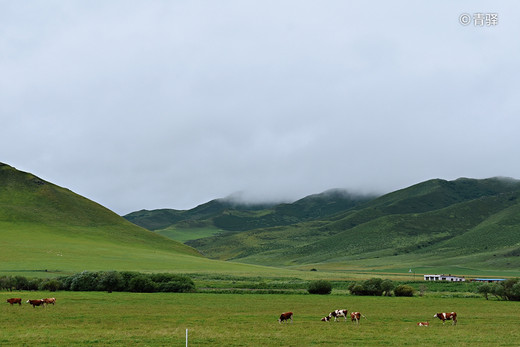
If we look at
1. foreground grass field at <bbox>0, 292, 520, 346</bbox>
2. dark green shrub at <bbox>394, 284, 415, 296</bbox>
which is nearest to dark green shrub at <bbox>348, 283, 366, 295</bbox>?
dark green shrub at <bbox>394, 284, 415, 296</bbox>

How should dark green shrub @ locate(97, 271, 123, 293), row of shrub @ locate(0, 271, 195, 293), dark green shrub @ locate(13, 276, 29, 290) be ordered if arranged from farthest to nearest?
dark green shrub @ locate(97, 271, 123, 293)
dark green shrub @ locate(13, 276, 29, 290)
row of shrub @ locate(0, 271, 195, 293)

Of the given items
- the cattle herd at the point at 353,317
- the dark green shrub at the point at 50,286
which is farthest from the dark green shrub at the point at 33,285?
the cattle herd at the point at 353,317

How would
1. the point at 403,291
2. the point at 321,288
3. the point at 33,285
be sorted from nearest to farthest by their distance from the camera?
the point at 403,291 → the point at 33,285 → the point at 321,288

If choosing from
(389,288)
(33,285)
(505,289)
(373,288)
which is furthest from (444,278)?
(33,285)

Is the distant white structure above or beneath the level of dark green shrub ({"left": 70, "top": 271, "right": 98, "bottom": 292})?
beneath

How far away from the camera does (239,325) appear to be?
43031mm

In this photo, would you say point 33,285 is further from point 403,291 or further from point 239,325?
point 403,291

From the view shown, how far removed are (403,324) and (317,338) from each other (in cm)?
1292

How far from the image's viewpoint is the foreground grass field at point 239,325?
3462 cm

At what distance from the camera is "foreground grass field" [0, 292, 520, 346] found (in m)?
34.6

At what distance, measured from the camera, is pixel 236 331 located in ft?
129

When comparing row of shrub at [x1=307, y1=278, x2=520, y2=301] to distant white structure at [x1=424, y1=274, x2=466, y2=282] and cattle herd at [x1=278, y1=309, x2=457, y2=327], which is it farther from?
distant white structure at [x1=424, y1=274, x2=466, y2=282]

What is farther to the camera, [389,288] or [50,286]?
[50,286]

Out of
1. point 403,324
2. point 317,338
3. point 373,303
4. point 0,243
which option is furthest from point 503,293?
point 0,243
